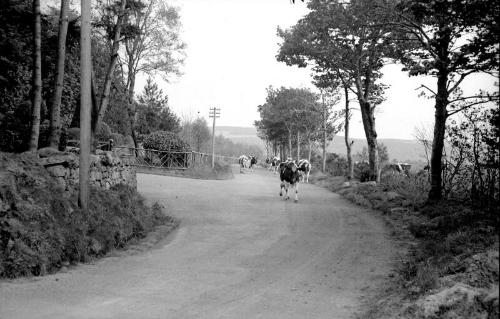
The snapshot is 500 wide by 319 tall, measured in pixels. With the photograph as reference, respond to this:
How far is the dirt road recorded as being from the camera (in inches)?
248

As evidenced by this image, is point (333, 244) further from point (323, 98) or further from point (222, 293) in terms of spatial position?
point (323, 98)

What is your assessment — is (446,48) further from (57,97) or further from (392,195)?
(57,97)

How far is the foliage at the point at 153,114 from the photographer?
4541 cm

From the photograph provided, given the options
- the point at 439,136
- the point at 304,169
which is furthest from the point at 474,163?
the point at 304,169

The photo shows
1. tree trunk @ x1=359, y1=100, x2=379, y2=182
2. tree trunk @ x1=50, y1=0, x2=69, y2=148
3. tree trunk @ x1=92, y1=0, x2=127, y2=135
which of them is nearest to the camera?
tree trunk @ x1=50, y1=0, x2=69, y2=148

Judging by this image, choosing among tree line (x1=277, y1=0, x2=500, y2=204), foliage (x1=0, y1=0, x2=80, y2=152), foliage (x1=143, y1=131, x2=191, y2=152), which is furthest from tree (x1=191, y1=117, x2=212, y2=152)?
foliage (x1=0, y1=0, x2=80, y2=152)

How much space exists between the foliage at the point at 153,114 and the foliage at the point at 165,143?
423 inches

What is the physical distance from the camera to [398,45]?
1809cm

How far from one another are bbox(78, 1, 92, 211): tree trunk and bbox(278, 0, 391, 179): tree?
37.4 feet

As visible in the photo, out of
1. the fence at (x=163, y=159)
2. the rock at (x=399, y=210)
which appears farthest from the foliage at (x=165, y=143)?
the rock at (x=399, y=210)

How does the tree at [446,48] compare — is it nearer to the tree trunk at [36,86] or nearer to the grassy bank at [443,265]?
the grassy bank at [443,265]

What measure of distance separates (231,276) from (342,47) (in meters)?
16.4

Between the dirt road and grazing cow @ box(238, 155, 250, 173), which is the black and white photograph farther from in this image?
grazing cow @ box(238, 155, 250, 173)

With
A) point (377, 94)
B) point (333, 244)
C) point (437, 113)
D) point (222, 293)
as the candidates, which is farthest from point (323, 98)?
point (222, 293)
